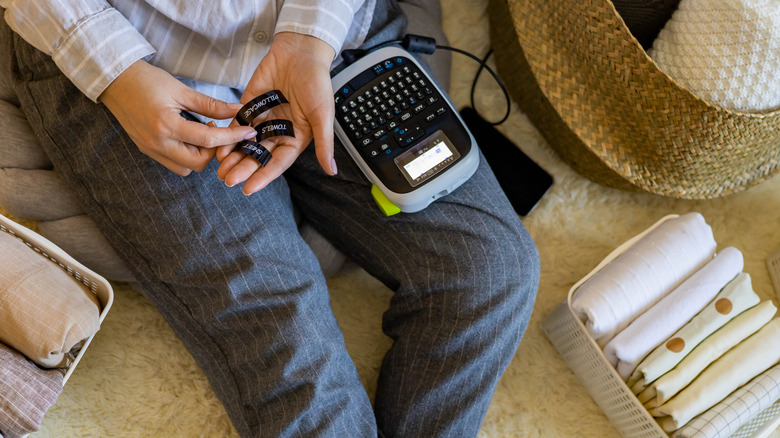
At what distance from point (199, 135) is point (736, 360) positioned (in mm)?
806

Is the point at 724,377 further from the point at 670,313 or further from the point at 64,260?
the point at 64,260

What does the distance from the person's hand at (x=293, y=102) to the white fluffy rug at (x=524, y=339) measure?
1.16 feet

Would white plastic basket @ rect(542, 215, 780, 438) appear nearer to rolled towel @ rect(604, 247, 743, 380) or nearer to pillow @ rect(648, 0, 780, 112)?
rolled towel @ rect(604, 247, 743, 380)

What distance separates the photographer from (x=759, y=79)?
800mm

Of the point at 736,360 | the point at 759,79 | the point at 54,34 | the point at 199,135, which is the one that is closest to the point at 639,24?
the point at 759,79

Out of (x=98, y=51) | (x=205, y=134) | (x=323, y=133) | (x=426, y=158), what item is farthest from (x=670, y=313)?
(x=98, y=51)

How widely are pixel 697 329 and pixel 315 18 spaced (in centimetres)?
70

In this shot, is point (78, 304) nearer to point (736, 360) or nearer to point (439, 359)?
point (439, 359)

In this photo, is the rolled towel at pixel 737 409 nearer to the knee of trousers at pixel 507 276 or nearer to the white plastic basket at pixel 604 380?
the white plastic basket at pixel 604 380

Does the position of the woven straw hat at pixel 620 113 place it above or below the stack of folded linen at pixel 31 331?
above

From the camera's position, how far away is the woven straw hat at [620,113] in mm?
793

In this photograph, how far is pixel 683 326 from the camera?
86cm

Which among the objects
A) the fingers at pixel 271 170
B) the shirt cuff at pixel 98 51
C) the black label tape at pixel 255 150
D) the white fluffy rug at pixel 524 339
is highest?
the shirt cuff at pixel 98 51

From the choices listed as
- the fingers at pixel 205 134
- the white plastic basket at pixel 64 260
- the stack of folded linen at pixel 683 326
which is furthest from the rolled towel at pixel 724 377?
the white plastic basket at pixel 64 260
